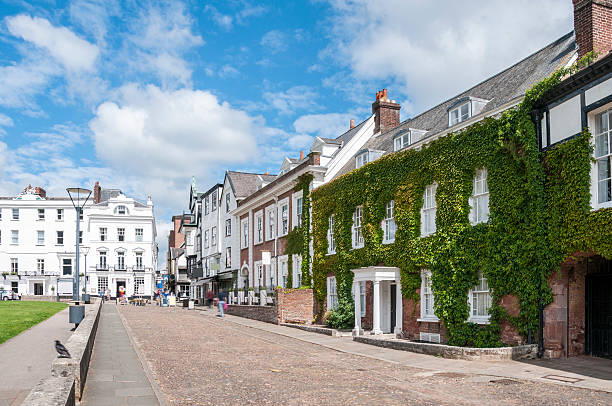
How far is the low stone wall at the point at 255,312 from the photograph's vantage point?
28983 millimetres

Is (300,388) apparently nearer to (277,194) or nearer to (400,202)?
Answer: (400,202)

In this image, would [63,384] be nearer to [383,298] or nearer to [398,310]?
[398,310]

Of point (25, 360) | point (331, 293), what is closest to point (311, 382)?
point (25, 360)

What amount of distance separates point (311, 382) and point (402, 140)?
1449cm

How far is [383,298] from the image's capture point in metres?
23.2

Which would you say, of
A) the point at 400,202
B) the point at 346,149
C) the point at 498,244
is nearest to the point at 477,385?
the point at 498,244

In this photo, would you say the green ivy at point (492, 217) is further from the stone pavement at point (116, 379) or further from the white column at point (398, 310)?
the stone pavement at point (116, 379)

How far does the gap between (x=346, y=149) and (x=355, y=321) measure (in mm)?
9786

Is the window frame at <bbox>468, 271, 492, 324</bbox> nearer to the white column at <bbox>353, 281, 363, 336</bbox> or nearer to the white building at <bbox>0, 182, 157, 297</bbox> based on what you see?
the white column at <bbox>353, 281, 363, 336</bbox>

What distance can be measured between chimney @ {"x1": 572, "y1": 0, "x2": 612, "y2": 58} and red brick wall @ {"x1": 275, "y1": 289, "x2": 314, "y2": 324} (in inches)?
653

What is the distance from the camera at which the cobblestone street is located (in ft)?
33.6

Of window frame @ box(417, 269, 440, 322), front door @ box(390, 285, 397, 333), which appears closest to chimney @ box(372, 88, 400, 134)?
front door @ box(390, 285, 397, 333)

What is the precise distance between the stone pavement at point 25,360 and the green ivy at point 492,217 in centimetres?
1168

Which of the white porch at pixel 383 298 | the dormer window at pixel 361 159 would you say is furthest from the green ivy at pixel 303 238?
the white porch at pixel 383 298
